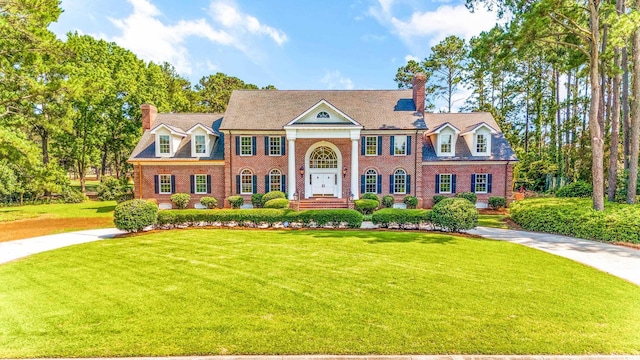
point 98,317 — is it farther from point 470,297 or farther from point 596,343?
point 596,343

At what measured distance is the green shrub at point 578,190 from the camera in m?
21.3

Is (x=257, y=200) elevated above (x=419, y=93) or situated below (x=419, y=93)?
below

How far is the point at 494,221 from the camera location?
60.6ft

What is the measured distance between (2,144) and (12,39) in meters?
5.61

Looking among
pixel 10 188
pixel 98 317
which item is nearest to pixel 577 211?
pixel 98 317

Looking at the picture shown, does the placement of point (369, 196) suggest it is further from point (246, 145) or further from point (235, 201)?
point (246, 145)

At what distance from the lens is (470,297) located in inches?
264

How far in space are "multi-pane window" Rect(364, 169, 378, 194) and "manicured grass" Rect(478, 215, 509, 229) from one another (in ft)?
24.5

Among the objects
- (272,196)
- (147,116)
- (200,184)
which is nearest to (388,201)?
(272,196)

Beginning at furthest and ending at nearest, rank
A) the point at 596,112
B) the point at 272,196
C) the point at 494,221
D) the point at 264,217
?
the point at 272,196, the point at 494,221, the point at 264,217, the point at 596,112

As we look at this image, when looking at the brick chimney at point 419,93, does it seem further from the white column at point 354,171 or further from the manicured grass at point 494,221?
the manicured grass at point 494,221

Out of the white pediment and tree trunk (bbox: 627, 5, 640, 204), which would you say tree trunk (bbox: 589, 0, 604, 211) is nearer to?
tree trunk (bbox: 627, 5, 640, 204)

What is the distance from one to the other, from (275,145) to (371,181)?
25.7ft

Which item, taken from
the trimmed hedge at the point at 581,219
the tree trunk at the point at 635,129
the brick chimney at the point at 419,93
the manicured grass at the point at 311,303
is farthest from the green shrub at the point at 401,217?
the brick chimney at the point at 419,93
